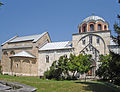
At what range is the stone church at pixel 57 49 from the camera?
3127 cm

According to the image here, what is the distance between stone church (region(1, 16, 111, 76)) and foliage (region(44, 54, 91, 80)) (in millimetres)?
3838

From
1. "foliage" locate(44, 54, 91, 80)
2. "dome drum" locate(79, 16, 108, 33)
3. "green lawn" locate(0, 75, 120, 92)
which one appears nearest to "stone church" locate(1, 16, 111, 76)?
"dome drum" locate(79, 16, 108, 33)

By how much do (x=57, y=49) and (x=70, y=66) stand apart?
9.04 meters

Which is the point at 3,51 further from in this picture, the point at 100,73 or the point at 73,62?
the point at 100,73

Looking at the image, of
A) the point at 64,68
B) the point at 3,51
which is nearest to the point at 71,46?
the point at 64,68

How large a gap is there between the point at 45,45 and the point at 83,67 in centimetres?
1599

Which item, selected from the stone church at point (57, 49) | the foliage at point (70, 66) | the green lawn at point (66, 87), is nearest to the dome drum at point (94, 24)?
the stone church at point (57, 49)

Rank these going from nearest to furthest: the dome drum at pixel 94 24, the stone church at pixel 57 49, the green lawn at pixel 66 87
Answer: the green lawn at pixel 66 87, the stone church at pixel 57 49, the dome drum at pixel 94 24

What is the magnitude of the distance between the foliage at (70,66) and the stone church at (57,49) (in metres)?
3.84

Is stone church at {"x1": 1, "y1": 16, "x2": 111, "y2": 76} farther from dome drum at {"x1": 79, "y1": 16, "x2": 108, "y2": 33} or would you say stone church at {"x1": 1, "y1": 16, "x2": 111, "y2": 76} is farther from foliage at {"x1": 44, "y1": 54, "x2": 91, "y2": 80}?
foliage at {"x1": 44, "y1": 54, "x2": 91, "y2": 80}

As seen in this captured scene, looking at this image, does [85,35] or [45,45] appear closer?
[85,35]

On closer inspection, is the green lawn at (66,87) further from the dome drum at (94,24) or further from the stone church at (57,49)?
the dome drum at (94,24)

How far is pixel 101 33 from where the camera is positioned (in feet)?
103

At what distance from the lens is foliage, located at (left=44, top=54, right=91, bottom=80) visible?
25.8 meters
